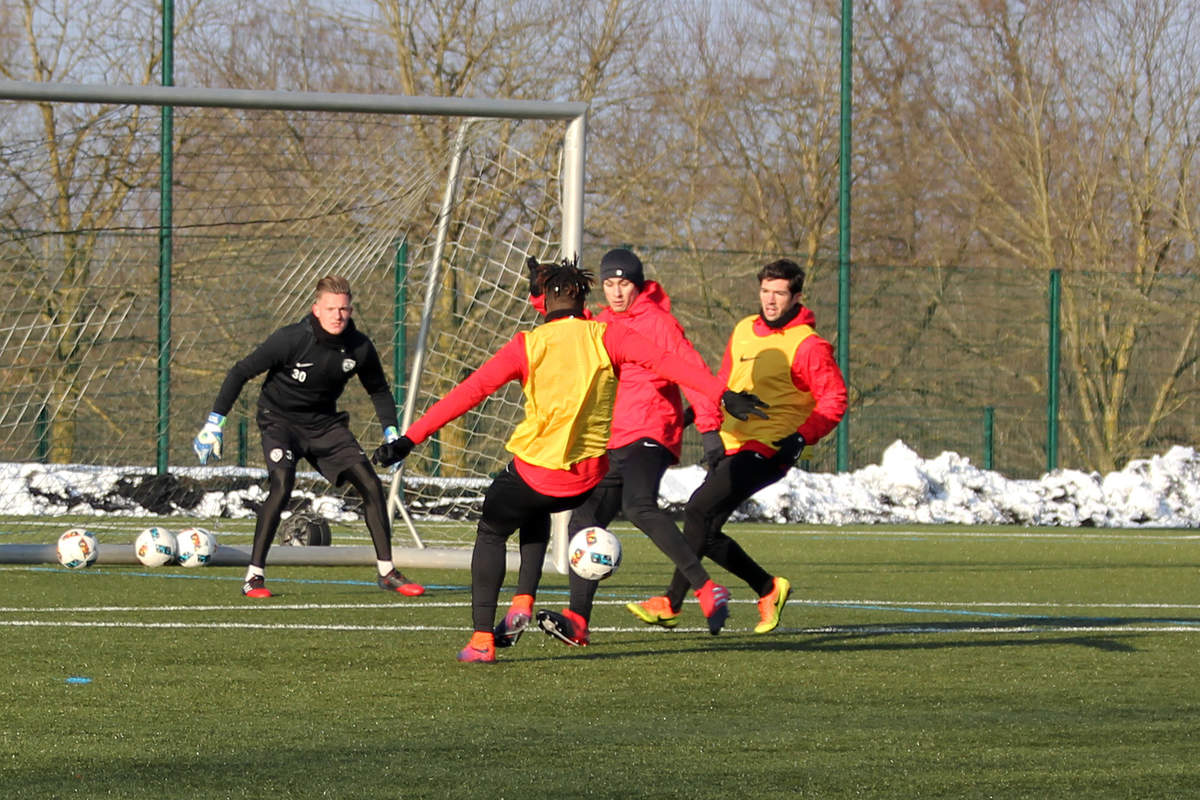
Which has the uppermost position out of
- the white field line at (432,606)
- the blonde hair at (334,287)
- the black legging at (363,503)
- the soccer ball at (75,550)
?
the blonde hair at (334,287)

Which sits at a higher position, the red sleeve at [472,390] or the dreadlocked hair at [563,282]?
the dreadlocked hair at [563,282]

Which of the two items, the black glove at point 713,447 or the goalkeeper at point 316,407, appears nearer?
the black glove at point 713,447

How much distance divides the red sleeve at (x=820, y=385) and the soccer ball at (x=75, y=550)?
15.3 feet

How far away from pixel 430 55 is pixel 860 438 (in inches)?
328

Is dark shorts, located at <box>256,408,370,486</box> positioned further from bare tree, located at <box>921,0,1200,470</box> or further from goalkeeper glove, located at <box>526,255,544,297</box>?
bare tree, located at <box>921,0,1200,470</box>

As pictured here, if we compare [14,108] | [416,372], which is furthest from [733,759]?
[14,108]

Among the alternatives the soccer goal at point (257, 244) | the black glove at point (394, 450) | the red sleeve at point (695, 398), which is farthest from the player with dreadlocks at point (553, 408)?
the soccer goal at point (257, 244)

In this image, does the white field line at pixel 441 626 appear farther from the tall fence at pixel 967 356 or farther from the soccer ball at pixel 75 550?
the tall fence at pixel 967 356

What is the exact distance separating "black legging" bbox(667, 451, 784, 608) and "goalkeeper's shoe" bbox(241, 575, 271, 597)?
251cm

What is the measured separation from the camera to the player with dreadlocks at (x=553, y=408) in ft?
22.5

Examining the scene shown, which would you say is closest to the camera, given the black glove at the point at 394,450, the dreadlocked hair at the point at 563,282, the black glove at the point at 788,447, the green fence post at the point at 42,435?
the black glove at the point at 394,450

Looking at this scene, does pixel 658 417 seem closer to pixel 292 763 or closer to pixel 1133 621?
pixel 1133 621

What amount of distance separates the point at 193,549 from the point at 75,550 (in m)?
0.72

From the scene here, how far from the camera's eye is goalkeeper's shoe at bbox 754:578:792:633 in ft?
25.4
